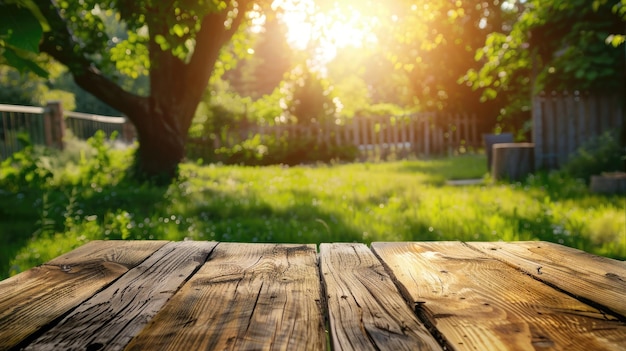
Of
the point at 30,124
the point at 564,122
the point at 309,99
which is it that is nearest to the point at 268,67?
the point at 309,99

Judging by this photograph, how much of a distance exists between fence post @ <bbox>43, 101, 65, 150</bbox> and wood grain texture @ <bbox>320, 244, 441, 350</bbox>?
1402cm

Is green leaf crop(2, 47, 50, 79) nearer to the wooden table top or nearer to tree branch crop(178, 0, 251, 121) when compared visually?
the wooden table top

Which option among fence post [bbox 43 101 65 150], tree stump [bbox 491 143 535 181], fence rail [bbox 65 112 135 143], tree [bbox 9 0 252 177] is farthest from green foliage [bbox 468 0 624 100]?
fence rail [bbox 65 112 135 143]

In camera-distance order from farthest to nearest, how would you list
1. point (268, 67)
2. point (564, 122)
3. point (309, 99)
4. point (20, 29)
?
point (268, 67) → point (309, 99) → point (564, 122) → point (20, 29)

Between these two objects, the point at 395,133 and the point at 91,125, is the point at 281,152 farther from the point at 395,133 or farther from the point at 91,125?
the point at 91,125

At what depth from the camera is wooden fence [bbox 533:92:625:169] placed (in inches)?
408

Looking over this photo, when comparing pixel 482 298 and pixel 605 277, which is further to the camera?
pixel 605 277

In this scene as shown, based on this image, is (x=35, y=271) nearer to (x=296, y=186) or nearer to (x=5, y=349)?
(x=5, y=349)

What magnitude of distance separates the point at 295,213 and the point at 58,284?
441cm

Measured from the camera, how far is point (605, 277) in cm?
159

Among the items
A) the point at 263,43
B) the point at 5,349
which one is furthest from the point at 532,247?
the point at 263,43

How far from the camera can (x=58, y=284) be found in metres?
1.60

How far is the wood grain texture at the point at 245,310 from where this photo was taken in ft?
3.67

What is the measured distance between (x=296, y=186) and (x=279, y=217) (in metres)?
2.85
